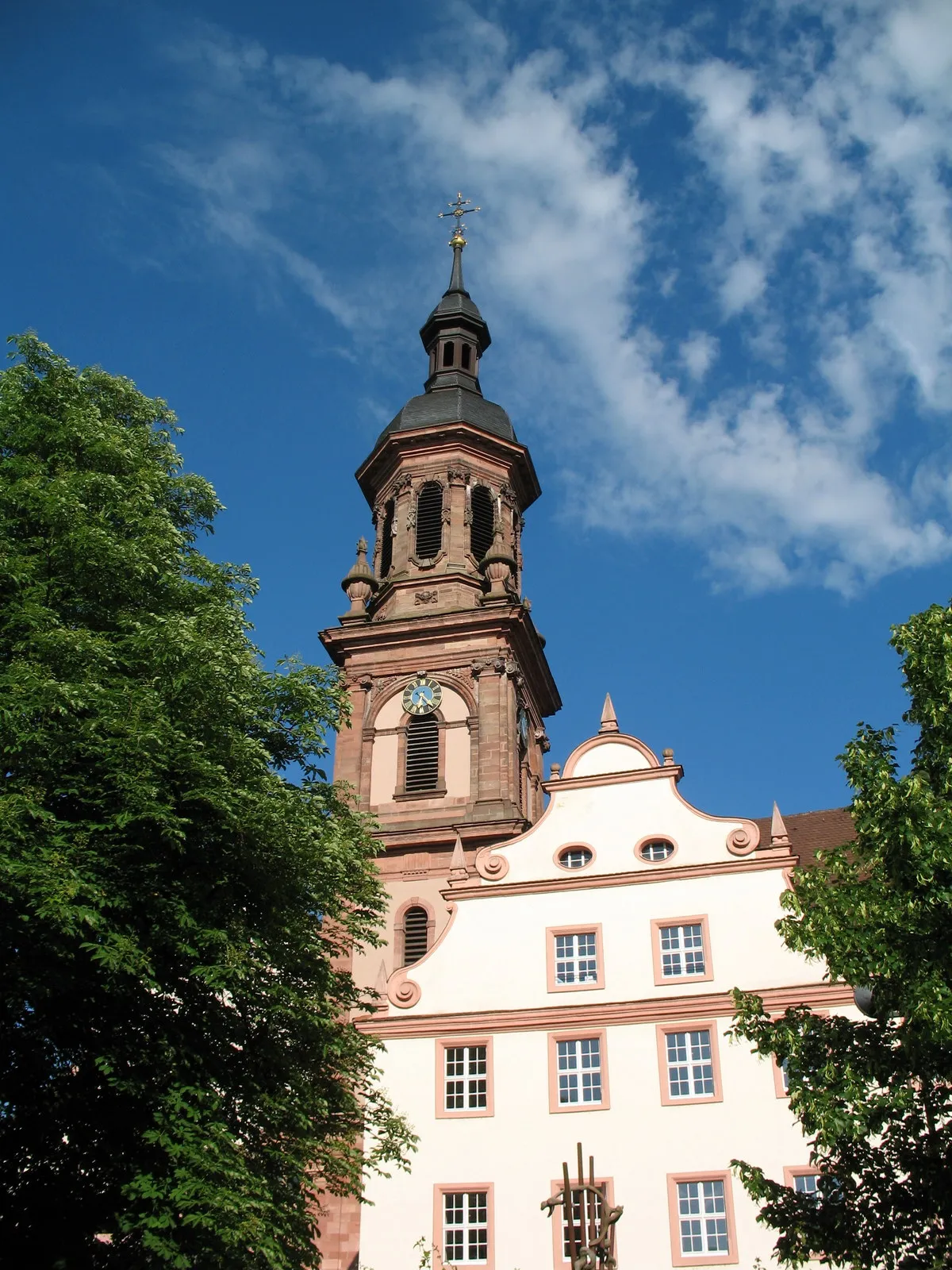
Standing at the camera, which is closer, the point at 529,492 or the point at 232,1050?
the point at 232,1050

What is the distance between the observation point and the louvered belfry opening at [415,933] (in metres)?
30.8

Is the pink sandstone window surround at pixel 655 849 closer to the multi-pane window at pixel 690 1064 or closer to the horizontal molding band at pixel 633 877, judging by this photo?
the horizontal molding band at pixel 633 877

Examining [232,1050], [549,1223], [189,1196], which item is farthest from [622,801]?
[189,1196]

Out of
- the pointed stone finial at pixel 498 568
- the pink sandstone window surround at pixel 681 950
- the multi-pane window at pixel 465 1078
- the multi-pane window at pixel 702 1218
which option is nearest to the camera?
the multi-pane window at pixel 702 1218

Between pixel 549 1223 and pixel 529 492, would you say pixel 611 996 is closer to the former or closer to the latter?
pixel 549 1223

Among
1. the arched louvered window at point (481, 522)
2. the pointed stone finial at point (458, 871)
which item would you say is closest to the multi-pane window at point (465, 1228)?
the pointed stone finial at point (458, 871)

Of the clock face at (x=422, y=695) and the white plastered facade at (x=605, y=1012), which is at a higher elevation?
the clock face at (x=422, y=695)

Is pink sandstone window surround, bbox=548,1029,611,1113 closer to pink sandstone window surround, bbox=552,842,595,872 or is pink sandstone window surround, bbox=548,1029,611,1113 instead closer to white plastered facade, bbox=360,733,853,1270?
white plastered facade, bbox=360,733,853,1270

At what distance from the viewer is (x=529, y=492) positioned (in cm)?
4462

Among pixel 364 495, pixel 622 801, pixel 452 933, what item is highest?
pixel 364 495

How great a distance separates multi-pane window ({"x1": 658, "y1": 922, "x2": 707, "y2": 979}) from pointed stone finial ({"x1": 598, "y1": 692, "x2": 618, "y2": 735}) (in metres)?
4.95

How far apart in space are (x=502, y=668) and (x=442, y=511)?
6945 mm

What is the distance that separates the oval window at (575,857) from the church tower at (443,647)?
5078mm

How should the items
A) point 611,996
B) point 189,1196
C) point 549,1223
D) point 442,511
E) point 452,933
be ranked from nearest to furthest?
point 189,1196 < point 549,1223 < point 611,996 < point 452,933 < point 442,511
